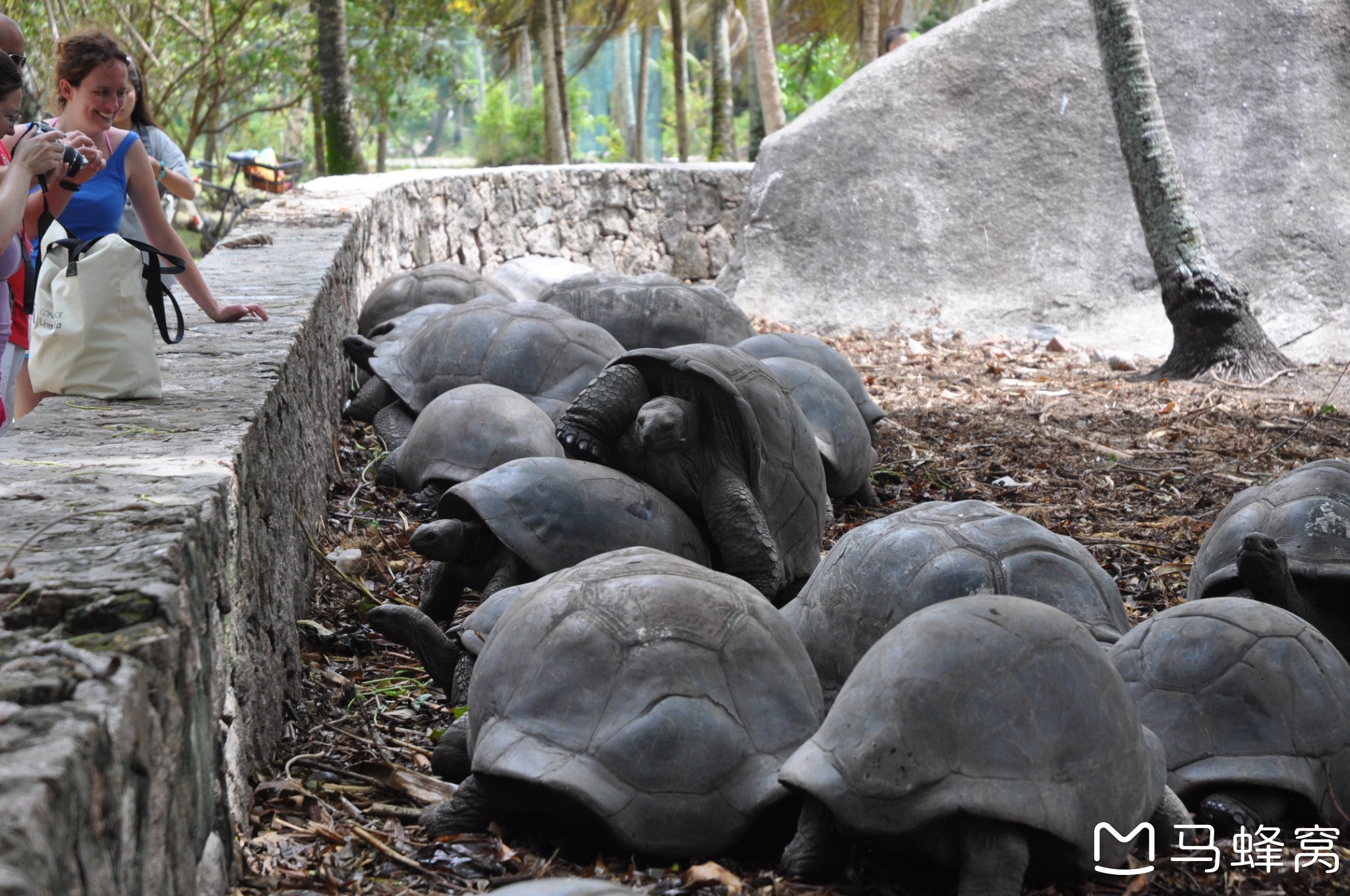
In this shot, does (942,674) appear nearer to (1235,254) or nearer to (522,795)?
(522,795)

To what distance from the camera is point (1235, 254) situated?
900 centimetres

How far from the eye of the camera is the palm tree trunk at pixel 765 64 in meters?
14.0

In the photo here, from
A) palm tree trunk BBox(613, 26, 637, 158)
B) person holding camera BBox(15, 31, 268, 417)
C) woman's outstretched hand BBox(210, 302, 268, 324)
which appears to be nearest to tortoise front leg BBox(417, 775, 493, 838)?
person holding camera BBox(15, 31, 268, 417)

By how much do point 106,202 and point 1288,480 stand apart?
372 cm

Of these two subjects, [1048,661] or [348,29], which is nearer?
[1048,661]

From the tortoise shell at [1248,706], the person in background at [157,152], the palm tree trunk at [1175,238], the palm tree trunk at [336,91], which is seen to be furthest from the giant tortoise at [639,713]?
the palm tree trunk at [336,91]

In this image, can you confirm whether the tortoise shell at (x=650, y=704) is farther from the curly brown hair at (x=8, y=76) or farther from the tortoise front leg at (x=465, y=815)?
the curly brown hair at (x=8, y=76)

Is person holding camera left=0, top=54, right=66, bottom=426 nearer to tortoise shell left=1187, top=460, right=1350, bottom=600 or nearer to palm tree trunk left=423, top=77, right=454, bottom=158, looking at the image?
tortoise shell left=1187, top=460, right=1350, bottom=600

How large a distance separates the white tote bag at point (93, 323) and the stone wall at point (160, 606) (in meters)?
0.08

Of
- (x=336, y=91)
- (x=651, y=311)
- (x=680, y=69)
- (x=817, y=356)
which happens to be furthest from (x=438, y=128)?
(x=817, y=356)

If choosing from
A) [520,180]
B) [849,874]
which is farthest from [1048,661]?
[520,180]

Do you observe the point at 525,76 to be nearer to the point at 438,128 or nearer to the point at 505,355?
the point at 438,128

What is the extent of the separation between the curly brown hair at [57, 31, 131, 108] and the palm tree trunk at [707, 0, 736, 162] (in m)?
14.1

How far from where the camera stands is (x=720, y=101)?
18.3m
